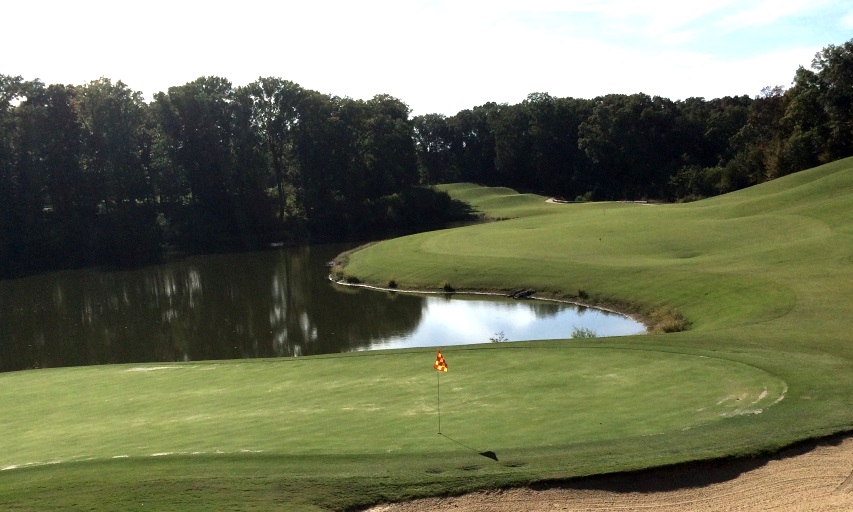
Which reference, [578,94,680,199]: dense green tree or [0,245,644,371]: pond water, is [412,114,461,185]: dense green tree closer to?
[578,94,680,199]: dense green tree

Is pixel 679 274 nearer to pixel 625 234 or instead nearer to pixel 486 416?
pixel 625 234

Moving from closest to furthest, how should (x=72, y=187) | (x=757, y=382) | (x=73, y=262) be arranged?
(x=757, y=382) < (x=73, y=262) < (x=72, y=187)

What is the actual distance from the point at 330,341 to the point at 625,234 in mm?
22168

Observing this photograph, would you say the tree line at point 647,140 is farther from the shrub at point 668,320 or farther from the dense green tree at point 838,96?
the shrub at point 668,320

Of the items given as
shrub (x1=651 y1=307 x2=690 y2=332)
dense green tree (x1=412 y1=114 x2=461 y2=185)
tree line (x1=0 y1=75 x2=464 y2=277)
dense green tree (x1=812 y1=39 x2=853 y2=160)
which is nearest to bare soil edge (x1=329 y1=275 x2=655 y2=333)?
shrub (x1=651 y1=307 x2=690 y2=332)

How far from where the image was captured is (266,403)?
16562mm

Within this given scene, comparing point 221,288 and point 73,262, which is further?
point 73,262

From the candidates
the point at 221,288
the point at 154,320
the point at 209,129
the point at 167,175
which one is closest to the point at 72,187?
the point at 167,175

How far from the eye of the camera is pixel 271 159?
90438mm

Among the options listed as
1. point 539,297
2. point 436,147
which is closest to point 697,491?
point 539,297

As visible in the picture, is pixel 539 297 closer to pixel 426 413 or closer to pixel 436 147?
pixel 426 413

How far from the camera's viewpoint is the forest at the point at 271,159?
73.8m

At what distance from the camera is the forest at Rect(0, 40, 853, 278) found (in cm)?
7375

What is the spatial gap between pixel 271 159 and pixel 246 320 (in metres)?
53.3
